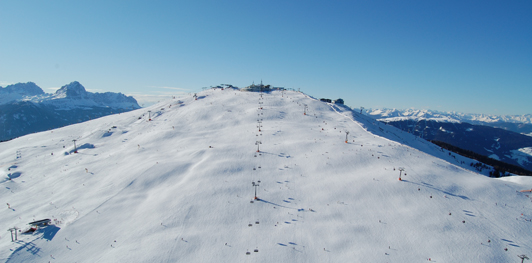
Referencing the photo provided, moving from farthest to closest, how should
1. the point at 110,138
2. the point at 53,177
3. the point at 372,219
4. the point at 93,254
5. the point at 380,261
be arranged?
1. the point at 110,138
2. the point at 53,177
3. the point at 372,219
4. the point at 93,254
5. the point at 380,261

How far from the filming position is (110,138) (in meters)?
71.2

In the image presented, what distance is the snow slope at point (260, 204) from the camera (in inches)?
1008

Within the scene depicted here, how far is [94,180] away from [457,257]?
62.5 meters

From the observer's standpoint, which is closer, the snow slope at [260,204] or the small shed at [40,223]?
the snow slope at [260,204]

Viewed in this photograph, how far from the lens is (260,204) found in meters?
33.8

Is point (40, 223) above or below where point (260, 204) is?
below

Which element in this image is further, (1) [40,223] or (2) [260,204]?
(2) [260,204]

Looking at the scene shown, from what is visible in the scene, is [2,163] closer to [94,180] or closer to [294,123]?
[94,180]

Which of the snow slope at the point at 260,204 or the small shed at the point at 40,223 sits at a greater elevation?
the snow slope at the point at 260,204

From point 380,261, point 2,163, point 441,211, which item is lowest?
point 2,163

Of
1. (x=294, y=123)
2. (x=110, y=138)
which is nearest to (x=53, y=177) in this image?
(x=110, y=138)

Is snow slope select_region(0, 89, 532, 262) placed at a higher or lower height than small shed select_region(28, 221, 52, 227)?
higher

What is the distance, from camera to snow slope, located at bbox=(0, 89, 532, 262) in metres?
25.6

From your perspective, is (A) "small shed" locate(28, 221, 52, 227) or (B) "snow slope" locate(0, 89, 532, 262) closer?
(B) "snow slope" locate(0, 89, 532, 262)
